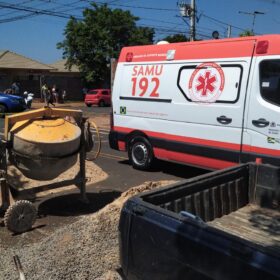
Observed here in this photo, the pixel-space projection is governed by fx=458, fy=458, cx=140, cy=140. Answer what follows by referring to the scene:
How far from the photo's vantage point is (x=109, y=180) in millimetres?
8383

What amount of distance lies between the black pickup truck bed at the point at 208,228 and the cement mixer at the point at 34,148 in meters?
2.58

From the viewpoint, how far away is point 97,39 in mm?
46969

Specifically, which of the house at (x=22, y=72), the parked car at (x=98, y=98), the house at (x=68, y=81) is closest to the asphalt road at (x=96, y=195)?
the parked car at (x=98, y=98)

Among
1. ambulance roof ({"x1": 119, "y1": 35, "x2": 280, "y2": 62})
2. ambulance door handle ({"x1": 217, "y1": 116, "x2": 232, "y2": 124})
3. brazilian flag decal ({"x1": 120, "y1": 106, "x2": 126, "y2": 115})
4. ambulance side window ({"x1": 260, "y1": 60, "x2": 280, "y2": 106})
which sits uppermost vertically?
ambulance roof ({"x1": 119, "y1": 35, "x2": 280, "y2": 62})

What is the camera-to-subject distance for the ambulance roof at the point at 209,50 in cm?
674

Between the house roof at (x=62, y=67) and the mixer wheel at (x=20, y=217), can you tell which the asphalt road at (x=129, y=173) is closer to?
the mixer wheel at (x=20, y=217)

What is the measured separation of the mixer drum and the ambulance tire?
115 inches

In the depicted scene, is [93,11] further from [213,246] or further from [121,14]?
[213,246]

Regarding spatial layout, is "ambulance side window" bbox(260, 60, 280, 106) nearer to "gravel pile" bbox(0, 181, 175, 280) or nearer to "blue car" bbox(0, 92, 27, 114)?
"gravel pile" bbox(0, 181, 175, 280)

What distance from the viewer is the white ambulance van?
677cm

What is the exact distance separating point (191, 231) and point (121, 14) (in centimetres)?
4855

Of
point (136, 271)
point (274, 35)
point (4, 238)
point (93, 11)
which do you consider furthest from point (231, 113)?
point (93, 11)

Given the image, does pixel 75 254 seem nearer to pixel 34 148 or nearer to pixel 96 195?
pixel 34 148

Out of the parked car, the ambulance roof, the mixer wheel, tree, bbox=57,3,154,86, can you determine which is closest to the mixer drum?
the mixer wheel
